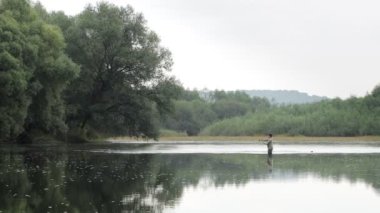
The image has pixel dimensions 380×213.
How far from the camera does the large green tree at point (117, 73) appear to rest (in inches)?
2712

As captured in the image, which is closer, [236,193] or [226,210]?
[226,210]

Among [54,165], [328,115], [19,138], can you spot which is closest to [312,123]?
[328,115]

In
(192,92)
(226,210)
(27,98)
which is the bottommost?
(226,210)

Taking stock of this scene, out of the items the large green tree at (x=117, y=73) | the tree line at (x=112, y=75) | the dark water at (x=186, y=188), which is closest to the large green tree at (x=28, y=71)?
the tree line at (x=112, y=75)

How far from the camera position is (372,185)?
22.5m

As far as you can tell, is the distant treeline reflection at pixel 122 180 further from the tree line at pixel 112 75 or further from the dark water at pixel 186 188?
the tree line at pixel 112 75

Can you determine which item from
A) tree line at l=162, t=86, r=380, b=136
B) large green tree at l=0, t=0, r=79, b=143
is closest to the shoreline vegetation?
large green tree at l=0, t=0, r=79, b=143

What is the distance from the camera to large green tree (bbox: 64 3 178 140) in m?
68.9

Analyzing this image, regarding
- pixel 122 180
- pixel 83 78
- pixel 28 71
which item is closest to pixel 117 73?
pixel 83 78

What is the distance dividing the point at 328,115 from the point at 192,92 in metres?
91.6

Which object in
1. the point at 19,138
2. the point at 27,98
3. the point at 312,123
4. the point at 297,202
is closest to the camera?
the point at 297,202

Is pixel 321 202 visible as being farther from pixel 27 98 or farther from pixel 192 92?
pixel 192 92

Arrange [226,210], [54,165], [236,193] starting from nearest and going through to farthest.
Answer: [226,210] → [236,193] → [54,165]

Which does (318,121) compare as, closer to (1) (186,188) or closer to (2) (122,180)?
(2) (122,180)
